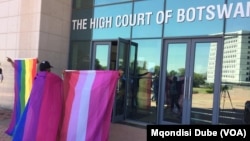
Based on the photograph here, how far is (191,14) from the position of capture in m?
9.05

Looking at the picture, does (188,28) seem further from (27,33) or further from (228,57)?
(27,33)

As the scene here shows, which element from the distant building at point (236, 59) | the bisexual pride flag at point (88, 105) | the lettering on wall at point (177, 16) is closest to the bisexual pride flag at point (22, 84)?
the bisexual pride flag at point (88, 105)

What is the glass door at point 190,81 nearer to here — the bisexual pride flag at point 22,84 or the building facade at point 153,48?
the building facade at point 153,48

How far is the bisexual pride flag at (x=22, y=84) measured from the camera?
782 cm

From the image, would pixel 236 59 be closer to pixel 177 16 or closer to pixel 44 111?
pixel 177 16

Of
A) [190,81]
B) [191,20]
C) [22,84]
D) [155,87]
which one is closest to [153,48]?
[155,87]

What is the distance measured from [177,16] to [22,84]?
4.42 meters

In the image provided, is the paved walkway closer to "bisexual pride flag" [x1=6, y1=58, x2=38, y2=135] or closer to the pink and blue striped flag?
"bisexual pride flag" [x1=6, y1=58, x2=38, y2=135]

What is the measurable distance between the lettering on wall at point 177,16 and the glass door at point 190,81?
606mm

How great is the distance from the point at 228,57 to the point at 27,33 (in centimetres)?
713

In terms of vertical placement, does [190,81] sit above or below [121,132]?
above

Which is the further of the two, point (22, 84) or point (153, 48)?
point (153, 48)

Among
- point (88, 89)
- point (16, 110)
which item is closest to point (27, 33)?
point (16, 110)

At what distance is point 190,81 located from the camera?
29.2ft
